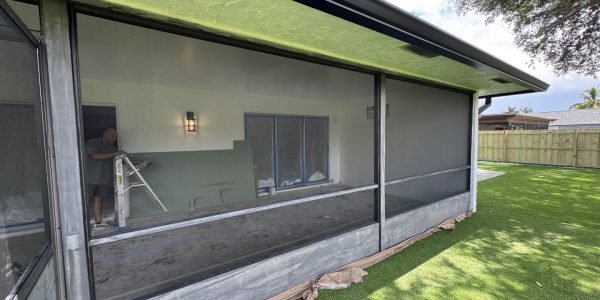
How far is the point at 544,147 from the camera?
1078 cm

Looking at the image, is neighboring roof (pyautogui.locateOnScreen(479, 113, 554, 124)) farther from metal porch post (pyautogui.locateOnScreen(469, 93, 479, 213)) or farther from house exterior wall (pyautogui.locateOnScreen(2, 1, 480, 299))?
metal porch post (pyautogui.locateOnScreen(469, 93, 479, 213))

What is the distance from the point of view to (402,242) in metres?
3.59

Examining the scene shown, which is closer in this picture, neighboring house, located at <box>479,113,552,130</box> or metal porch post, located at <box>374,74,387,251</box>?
metal porch post, located at <box>374,74,387,251</box>

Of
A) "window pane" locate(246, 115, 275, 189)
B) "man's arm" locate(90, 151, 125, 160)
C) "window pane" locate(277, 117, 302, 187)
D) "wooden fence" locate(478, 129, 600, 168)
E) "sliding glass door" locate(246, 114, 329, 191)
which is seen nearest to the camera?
"man's arm" locate(90, 151, 125, 160)

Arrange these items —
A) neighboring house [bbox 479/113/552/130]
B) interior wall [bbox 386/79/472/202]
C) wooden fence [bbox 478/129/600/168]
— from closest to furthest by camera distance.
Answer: interior wall [bbox 386/79/472/202]
wooden fence [bbox 478/129/600/168]
neighboring house [bbox 479/113/552/130]

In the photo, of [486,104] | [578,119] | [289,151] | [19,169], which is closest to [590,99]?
[578,119]

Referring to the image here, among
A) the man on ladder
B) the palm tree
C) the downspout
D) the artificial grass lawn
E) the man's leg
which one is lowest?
the artificial grass lawn

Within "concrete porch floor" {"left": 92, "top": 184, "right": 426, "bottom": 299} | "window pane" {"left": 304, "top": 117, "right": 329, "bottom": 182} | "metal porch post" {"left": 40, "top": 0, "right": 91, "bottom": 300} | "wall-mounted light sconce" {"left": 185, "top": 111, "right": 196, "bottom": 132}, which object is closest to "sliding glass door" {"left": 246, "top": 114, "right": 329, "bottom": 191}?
"window pane" {"left": 304, "top": 117, "right": 329, "bottom": 182}

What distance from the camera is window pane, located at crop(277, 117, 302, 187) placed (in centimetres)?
652

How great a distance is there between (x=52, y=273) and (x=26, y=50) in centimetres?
121

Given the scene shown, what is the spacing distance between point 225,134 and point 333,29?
13.7 feet

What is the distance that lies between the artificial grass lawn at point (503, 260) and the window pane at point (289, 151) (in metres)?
3.65

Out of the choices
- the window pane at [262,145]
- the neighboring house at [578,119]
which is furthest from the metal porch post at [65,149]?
the neighboring house at [578,119]

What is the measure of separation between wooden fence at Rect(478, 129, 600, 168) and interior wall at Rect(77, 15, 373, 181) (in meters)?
9.10
